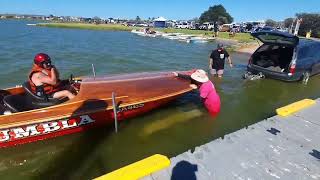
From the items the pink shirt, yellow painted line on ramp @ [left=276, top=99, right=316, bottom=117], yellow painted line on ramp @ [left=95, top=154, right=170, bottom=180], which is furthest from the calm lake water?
yellow painted line on ramp @ [left=95, top=154, right=170, bottom=180]

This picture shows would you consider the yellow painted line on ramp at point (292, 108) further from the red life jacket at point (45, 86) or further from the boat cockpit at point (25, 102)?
the red life jacket at point (45, 86)

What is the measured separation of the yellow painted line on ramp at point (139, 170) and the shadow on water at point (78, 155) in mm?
1472

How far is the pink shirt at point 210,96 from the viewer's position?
25.1 ft

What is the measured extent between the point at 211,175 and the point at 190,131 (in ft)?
9.36

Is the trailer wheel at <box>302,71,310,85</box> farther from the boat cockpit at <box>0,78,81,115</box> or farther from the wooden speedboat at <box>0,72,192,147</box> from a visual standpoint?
the boat cockpit at <box>0,78,81,115</box>

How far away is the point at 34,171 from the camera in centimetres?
525

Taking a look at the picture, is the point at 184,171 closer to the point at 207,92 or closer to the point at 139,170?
the point at 139,170

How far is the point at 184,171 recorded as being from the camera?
4.12 meters

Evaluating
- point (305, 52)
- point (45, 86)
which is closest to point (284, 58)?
point (305, 52)

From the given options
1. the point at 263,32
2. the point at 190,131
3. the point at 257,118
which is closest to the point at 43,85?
the point at 190,131

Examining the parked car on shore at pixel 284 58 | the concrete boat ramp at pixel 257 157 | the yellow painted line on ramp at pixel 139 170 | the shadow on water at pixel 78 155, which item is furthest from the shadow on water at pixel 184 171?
the parked car on shore at pixel 284 58

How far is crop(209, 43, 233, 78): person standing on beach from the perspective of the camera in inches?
443

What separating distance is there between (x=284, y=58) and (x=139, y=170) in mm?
9902

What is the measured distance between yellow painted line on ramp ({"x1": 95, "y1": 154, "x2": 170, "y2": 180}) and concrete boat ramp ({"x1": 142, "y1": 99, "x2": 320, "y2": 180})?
3.1 inches
